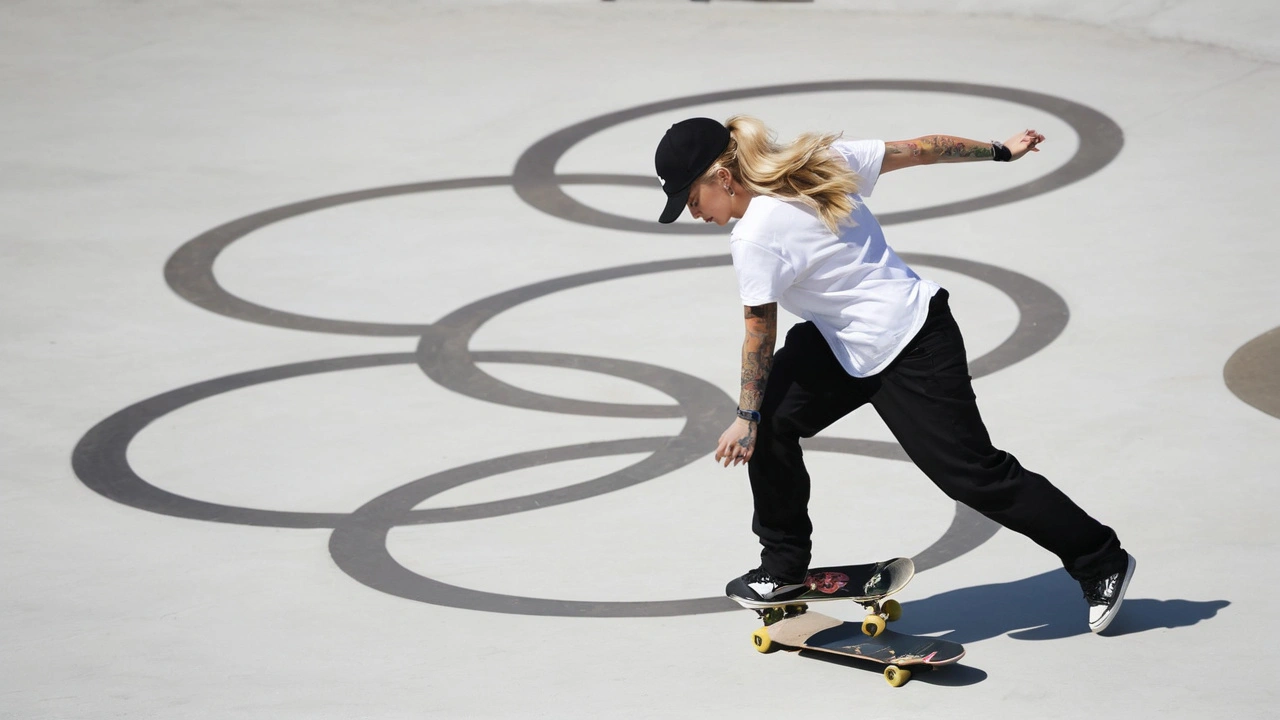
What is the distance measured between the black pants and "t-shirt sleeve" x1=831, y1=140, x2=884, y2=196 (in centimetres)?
47

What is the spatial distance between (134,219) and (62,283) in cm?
135

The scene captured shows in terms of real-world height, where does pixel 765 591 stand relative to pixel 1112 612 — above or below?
above

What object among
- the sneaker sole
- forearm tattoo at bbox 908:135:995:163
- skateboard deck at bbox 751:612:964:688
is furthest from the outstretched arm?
skateboard deck at bbox 751:612:964:688

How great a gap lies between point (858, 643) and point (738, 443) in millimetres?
889

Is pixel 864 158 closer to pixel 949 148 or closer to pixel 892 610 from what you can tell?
pixel 949 148

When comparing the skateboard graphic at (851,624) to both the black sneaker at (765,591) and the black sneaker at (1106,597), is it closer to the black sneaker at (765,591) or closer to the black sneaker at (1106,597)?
the black sneaker at (765,591)

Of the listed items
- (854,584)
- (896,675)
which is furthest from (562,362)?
(896,675)

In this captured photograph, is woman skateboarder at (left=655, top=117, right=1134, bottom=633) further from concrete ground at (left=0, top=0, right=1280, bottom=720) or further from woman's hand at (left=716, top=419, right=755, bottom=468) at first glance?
concrete ground at (left=0, top=0, right=1280, bottom=720)

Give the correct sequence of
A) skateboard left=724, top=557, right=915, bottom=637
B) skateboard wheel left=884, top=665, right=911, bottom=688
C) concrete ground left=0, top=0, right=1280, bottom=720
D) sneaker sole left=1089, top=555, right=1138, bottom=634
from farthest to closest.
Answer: concrete ground left=0, top=0, right=1280, bottom=720 < skateboard left=724, top=557, right=915, bottom=637 < sneaker sole left=1089, top=555, right=1138, bottom=634 < skateboard wheel left=884, top=665, right=911, bottom=688

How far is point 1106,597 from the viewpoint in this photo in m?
5.32

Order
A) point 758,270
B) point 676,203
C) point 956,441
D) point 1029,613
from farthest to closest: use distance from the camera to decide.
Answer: point 1029,613 → point 956,441 → point 676,203 → point 758,270

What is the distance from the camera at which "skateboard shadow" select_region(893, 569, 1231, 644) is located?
551 cm

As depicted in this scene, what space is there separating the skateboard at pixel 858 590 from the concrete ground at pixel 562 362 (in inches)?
7.5

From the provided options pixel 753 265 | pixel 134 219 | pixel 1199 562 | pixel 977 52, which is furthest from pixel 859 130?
pixel 753 265
